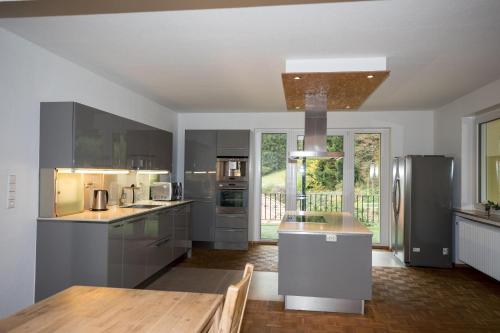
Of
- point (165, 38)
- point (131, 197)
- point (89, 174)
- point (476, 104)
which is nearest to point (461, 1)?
point (165, 38)

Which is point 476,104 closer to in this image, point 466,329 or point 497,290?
point 497,290

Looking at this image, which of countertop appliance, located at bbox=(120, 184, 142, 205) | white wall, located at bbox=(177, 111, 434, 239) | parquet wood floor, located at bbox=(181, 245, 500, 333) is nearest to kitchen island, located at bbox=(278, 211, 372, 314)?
parquet wood floor, located at bbox=(181, 245, 500, 333)

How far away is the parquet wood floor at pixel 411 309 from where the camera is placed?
3156mm

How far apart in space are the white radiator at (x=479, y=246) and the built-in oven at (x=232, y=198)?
3328 mm

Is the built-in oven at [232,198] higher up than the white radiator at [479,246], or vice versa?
the built-in oven at [232,198]

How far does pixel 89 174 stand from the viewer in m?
A: 4.16

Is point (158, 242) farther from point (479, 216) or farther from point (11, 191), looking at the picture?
point (479, 216)

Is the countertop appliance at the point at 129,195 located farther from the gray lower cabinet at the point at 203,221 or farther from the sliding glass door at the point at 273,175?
the sliding glass door at the point at 273,175

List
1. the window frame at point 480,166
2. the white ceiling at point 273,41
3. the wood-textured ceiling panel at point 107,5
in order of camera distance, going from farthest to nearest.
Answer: the window frame at point 480,166, the white ceiling at point 273,41, the wood-textured ceiling panel at point 107,5

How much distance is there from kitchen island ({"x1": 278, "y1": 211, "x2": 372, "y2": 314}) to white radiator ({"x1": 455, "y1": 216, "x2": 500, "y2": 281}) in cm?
192

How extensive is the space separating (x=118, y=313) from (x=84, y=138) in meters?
2.37

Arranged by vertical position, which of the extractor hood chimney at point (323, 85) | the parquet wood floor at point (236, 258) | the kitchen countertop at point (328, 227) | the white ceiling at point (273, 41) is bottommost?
the parquet wood floor at point (236, 258)

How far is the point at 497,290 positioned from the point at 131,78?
5.11 meters

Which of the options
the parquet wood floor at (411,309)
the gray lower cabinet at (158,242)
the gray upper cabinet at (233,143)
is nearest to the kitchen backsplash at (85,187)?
the gray lower cabinet at (158,242)
